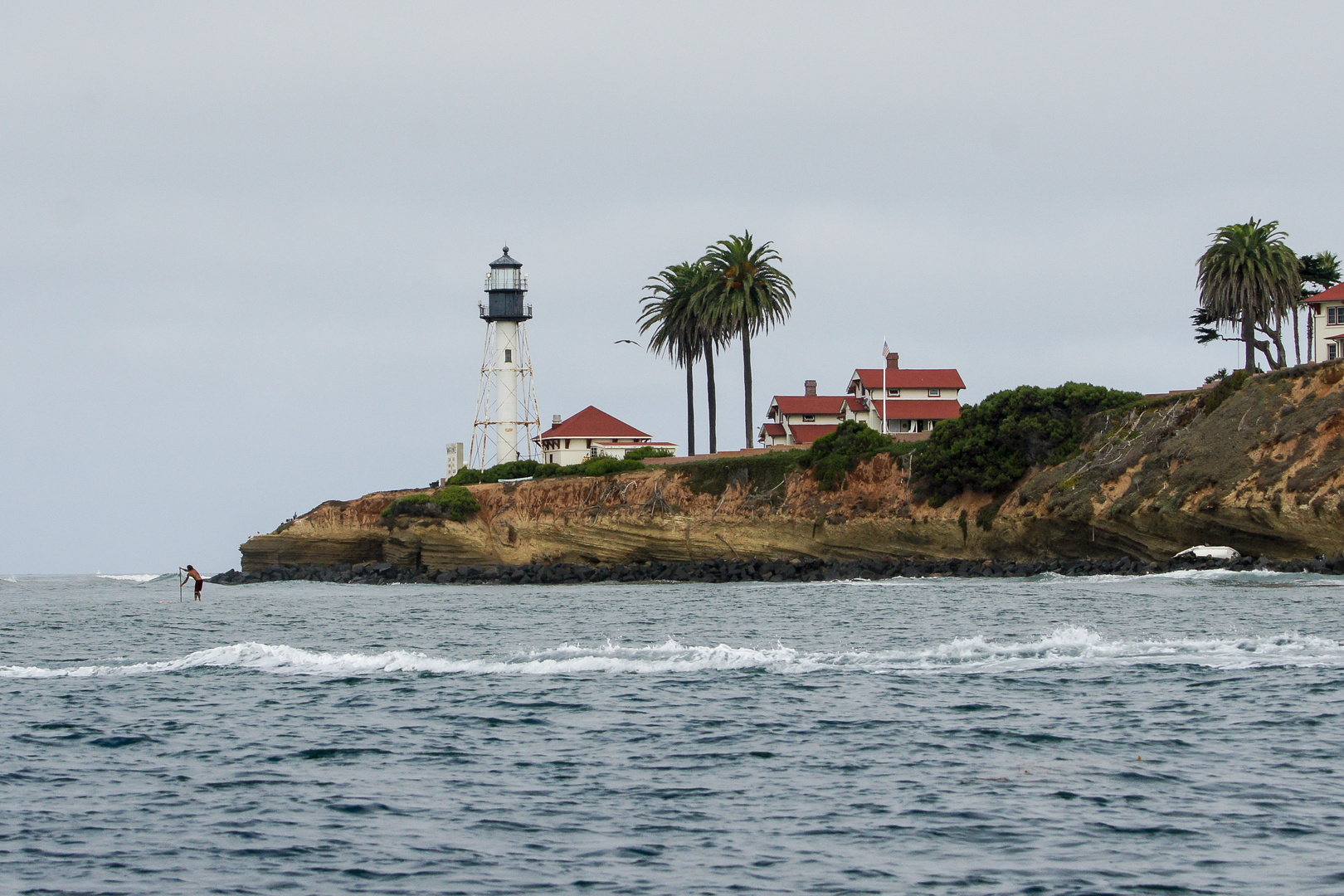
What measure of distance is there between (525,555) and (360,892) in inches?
2568

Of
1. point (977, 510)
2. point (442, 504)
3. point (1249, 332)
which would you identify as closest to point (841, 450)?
point (977, 510)

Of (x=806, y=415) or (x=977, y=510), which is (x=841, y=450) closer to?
(x=977, y=510)

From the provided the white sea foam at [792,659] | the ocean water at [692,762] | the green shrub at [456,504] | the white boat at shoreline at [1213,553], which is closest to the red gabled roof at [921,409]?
the green shrub at [456,504]

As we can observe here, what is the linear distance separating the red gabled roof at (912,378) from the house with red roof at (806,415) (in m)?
1.98

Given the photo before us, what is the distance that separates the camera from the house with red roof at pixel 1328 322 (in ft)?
251

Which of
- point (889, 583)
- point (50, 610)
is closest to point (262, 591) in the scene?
point (50, 610)

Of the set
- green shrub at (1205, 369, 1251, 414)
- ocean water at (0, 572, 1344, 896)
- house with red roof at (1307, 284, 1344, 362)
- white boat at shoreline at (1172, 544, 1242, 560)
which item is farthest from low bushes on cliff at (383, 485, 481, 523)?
house with red roof at (1307, 284, 1344, 362)

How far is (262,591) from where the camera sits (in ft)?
208

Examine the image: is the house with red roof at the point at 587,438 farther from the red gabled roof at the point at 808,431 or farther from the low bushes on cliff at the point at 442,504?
the low bushes on cliff at the point at 442,504

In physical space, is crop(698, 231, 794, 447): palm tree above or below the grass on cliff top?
above

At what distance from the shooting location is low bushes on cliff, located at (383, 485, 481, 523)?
3009 inches

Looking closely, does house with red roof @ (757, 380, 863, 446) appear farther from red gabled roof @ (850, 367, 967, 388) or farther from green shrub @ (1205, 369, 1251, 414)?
green shrub @ (1205, 369, 1251, 414)

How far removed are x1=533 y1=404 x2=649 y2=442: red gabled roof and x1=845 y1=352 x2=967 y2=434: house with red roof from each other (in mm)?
17720

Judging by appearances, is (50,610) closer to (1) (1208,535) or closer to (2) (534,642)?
(2) (534,642)
